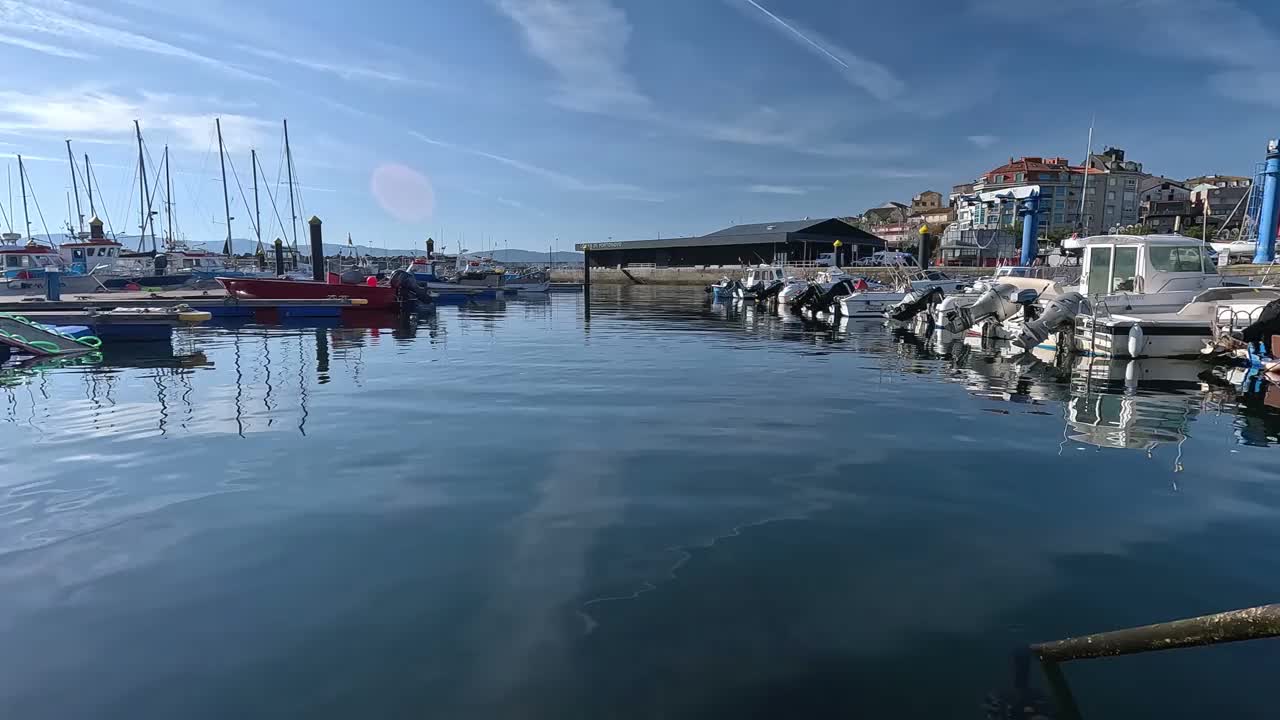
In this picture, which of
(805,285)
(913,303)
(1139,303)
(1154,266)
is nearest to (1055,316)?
(1139,303)

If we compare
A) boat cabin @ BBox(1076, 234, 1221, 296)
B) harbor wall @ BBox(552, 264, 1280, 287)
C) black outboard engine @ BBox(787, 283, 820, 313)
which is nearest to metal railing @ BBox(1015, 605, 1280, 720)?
boat cabin @ BBox(1076, 234, 1221, 296)

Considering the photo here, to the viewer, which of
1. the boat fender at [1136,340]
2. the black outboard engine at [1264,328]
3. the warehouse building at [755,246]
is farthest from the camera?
the warehouse building at [755,246]

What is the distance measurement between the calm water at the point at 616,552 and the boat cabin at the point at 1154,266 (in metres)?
7.78

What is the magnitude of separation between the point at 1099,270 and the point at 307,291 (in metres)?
30.6

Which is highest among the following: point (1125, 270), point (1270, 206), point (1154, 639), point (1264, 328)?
point (1270, 206)

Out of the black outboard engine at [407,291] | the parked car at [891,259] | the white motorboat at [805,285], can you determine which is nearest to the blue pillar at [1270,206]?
the parked car at [891,259]

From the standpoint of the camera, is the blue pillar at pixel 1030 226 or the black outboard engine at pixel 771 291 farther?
the black outboard engine at pixel 771 291

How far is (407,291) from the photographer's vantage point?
32.9 m

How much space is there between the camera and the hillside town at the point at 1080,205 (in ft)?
245

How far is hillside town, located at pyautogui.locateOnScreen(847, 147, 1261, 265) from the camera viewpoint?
245 ft

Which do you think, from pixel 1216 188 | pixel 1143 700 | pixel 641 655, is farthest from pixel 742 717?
pixel 1216 188

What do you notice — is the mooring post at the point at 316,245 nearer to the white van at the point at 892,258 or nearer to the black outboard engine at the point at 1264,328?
the white van at the point at 892,258

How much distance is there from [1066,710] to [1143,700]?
427 mm

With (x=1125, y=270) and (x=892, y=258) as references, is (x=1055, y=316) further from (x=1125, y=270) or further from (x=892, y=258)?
(x=892, y=258)
